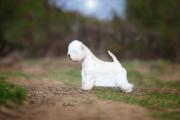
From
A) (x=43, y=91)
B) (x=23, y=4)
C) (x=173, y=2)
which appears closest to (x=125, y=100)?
(x=43, y=91)

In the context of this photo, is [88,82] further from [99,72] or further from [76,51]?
[76,51]

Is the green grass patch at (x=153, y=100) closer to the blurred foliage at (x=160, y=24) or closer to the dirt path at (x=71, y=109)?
the dirt path at (x=71, y=109)

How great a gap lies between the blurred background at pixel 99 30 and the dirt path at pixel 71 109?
70.0 ft

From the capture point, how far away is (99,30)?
36062mm

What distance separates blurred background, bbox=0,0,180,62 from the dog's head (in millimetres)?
20295

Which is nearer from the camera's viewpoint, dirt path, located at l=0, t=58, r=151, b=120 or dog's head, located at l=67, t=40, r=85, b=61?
dirt path, located at l=0, t=58, r=151, b=120

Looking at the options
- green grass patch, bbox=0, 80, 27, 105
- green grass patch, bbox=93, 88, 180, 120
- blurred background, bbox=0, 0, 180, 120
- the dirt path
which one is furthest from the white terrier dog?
blurred background, bbox=0, 0, 180, 120

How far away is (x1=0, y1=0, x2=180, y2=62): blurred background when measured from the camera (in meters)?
34.1

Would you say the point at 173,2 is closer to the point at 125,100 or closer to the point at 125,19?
the point at 125,19

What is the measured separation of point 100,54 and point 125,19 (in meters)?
4.86

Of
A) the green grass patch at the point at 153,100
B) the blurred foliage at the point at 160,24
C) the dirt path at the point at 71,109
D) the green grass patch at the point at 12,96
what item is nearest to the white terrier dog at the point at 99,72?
the green grass patch at the point at 153,100

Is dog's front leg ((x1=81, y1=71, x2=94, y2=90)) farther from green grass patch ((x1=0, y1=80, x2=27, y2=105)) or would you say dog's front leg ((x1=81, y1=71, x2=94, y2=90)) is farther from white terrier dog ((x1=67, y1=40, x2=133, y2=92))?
green grass patch ((x1=0, y1=80, x2=27, y2=105))

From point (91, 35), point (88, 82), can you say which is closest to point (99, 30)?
point (91, 35)

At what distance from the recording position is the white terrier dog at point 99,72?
12.5 metres
